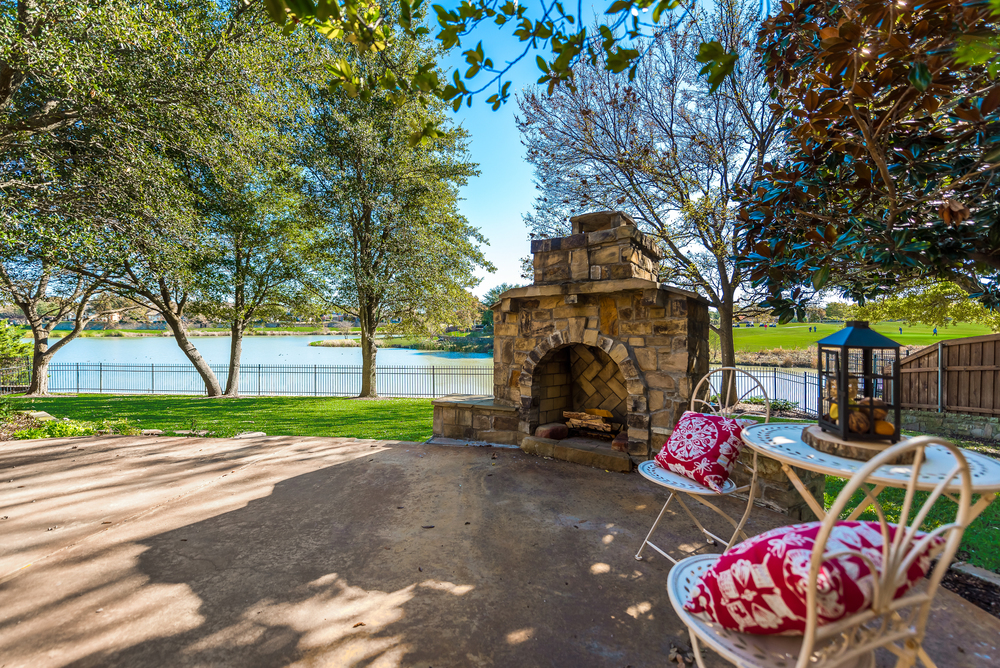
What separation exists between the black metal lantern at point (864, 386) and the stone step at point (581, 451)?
241 centimetres

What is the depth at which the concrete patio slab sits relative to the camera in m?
1.83

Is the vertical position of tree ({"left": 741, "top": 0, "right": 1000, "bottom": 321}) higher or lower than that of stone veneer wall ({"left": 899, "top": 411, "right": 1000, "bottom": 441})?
higher

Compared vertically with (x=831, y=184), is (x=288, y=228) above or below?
above

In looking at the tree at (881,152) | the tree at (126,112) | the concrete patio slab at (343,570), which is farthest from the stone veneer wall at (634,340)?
the tree at (126,112)

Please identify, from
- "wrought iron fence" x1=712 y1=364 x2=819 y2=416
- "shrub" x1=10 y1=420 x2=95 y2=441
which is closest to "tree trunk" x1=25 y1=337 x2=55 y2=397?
"shrub" x1=10 y1=420 x2=95 y2=441

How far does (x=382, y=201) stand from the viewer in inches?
459

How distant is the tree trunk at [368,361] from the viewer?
12365mm

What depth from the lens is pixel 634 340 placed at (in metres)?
4.37

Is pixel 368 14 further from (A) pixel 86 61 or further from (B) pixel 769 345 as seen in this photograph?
(B) pixel 769 345

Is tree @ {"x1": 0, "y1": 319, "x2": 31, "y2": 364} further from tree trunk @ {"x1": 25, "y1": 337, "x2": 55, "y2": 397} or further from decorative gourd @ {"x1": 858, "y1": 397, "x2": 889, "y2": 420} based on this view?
decorative gourd @ {"x1": 858, "y1": 397, "x2": 889, "y2": 420}

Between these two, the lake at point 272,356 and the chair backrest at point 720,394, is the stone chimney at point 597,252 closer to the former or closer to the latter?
the chair backrest at point 720,394

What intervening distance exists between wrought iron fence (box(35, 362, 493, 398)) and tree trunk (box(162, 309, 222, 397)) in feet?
7.71

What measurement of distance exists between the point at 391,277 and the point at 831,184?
35.8 ft

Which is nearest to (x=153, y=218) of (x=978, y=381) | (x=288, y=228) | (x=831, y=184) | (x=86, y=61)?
(x=86, y=61)
